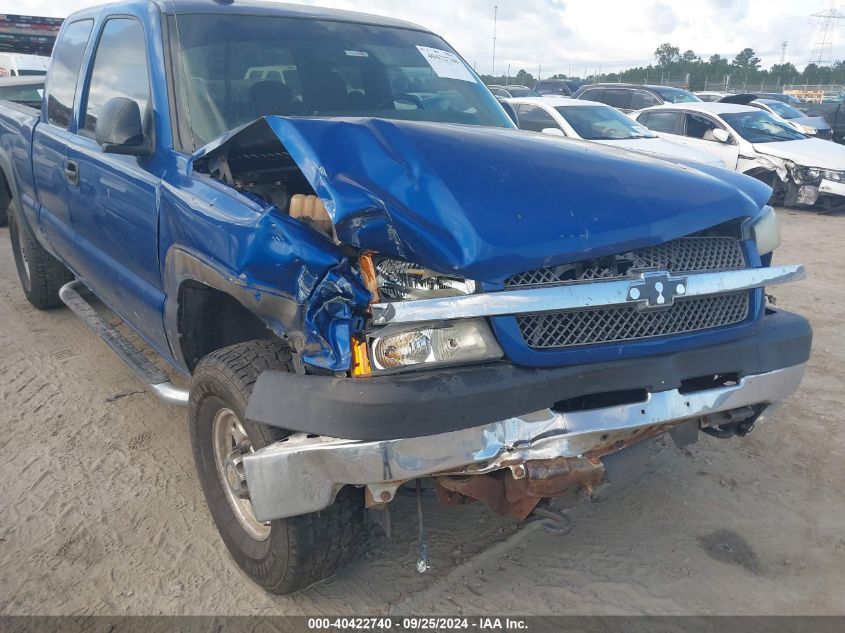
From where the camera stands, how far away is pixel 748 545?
2.91 metres

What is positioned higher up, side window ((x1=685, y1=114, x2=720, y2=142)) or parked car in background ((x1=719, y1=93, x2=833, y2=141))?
side window ((x1=685, y1=114, x2=720, y2=142))

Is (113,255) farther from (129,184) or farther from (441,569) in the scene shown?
(441,569)

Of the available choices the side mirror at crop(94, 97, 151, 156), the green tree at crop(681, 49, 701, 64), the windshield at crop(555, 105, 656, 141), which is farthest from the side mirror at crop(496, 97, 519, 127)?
the green tree at crop(681, 49, 701, 64)

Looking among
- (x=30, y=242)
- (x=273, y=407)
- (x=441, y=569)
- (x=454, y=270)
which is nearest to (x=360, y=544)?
(x=441, y=569)

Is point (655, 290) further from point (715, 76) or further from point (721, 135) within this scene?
point (715, 76)

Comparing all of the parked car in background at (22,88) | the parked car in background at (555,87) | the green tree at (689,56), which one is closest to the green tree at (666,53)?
the green tree at (689,56)

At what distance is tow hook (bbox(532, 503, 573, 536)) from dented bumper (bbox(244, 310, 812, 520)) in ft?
0.96

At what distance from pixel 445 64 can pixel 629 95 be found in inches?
532

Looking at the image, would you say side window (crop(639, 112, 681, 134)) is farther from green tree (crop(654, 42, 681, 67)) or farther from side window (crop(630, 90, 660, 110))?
green tree (crop(654, 42, 681, 67))

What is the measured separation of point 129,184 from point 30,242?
8.86 feet

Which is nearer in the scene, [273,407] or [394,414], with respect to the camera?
[394,414]

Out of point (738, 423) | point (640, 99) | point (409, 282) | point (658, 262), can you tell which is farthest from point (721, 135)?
point (409, 282)

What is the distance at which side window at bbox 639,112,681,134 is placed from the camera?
12.1 m

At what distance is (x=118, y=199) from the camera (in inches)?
132
